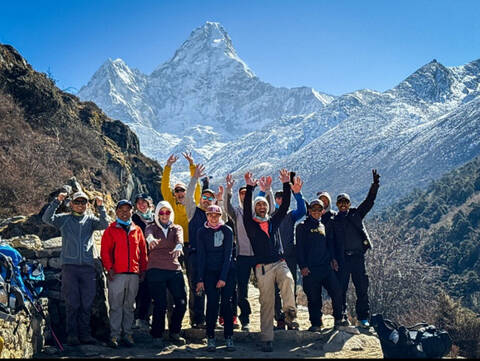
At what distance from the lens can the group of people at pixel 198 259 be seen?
623cm

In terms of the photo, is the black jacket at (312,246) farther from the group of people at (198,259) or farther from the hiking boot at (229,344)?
the hiking boot at (229,344)

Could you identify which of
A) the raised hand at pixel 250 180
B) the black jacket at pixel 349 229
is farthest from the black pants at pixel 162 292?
the black jacket at pixel 349 229

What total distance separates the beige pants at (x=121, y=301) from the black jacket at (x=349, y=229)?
3.09m

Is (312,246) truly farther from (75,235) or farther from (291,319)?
(75,235)

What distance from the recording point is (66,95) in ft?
98.2

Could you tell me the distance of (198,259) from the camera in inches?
247

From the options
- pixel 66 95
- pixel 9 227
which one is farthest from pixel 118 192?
pixel 9 227

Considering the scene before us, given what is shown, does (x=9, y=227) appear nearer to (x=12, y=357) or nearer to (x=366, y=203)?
(x=12, y=357)

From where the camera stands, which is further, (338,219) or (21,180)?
(21,180)

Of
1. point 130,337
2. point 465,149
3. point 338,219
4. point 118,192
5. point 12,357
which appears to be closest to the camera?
point 12,357

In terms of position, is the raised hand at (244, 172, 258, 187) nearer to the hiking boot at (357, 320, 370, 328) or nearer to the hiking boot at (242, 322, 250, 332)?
the hiking boot at (242, 322, 250, 332)

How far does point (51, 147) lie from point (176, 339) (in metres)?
17.0

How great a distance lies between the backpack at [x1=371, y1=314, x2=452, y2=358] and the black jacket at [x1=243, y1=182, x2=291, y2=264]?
1.69 metres

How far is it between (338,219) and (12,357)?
4868 millimetres
